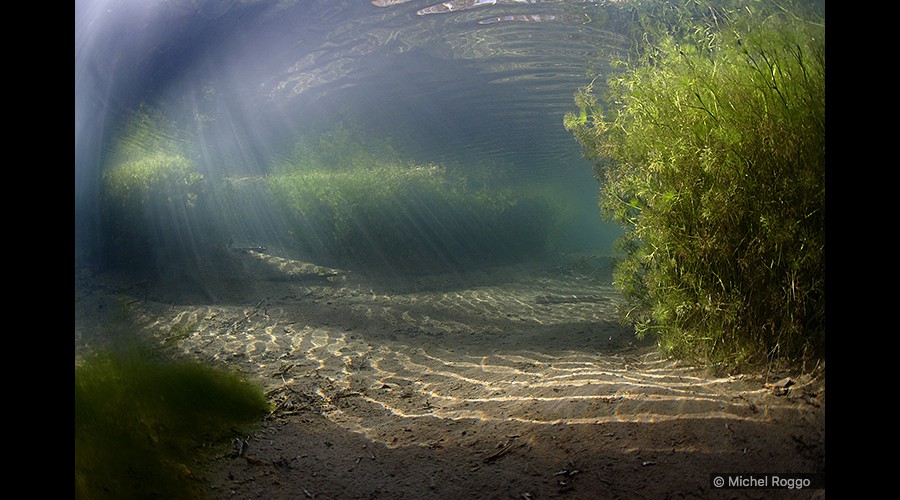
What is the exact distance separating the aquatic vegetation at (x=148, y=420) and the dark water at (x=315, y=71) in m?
1.93

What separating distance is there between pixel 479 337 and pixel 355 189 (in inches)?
535

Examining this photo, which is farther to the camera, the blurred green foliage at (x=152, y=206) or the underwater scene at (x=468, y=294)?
the blurred green foliage at (x=152, y=206)

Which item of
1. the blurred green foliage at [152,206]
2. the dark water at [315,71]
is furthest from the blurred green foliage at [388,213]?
the blurred green foliage at [152,206]

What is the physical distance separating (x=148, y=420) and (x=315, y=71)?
13072 millimetres

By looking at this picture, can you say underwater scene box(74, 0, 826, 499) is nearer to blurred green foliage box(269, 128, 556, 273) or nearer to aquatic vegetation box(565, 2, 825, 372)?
aquatic vegetation box(565, 2, 825, 372)

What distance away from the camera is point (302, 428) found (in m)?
3.69

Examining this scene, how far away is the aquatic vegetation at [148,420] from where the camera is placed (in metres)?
2.15

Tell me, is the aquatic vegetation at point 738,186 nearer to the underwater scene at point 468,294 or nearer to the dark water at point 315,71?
the underwater scene at point 468,294

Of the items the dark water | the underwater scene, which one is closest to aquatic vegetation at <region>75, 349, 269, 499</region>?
the underwater scene

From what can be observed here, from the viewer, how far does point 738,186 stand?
353 centimetres

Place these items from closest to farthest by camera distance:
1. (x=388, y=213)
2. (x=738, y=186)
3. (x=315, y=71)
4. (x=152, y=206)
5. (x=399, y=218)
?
(x=738, y=186) < (x=152, y=206) < (x=315, y=71) < (x=388, y=213) < (x=399, y=218)

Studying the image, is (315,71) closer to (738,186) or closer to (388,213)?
(388,213)

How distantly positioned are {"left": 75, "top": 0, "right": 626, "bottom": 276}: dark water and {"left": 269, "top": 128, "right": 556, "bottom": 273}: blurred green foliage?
1437 millimetres

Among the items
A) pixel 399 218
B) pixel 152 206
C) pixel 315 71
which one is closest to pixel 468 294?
pixel 315 71
